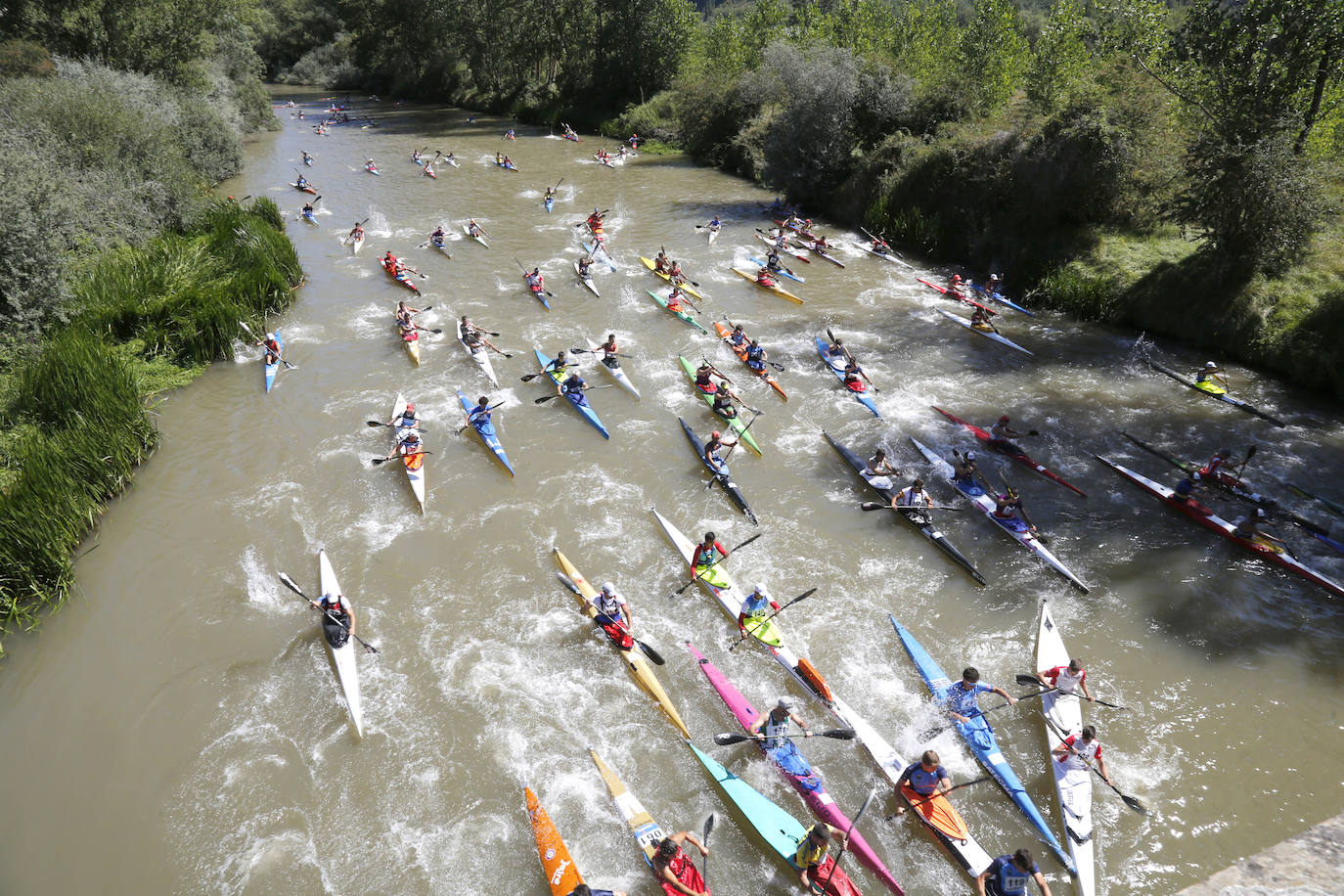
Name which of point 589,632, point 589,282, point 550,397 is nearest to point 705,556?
point 589,632

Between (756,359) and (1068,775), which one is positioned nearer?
(1068,775)

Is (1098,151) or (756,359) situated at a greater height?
(1098,151)

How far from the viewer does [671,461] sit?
46.1ft

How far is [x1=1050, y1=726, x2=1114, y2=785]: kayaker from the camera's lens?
796 centimetres

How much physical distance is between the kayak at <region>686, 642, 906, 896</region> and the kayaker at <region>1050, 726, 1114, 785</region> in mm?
2707

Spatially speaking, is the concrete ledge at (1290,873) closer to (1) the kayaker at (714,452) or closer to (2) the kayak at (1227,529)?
(2) the kayak at (1227,529)

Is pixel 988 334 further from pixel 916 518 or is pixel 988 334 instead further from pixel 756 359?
pixel 916 518

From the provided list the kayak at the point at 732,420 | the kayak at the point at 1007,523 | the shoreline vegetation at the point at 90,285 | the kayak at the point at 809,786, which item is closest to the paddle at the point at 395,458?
the shoreline vegetation at the point at 90,285

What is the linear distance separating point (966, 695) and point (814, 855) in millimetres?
3147

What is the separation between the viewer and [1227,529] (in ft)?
39.4

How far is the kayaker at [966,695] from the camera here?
8.66 m

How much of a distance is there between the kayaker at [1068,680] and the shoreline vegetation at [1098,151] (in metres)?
12.9

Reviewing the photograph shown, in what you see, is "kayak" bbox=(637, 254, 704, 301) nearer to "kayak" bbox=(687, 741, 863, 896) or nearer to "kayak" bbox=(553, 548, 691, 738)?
"kayak" bbox=(553, 548, 691, 738)

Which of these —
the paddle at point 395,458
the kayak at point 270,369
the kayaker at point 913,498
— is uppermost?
the kayaker at point 913,498
